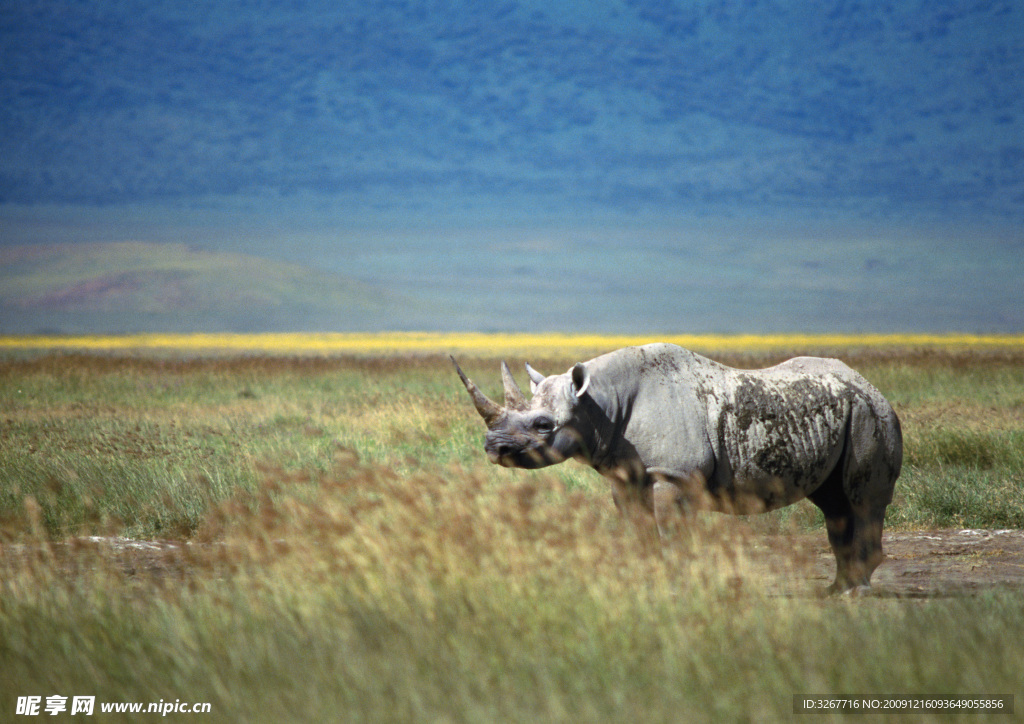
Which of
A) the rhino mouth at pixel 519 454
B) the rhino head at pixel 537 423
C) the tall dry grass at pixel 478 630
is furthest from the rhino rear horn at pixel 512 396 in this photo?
the tall dry grass at pixel 478 630

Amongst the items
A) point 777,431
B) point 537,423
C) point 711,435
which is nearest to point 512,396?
point 537,423

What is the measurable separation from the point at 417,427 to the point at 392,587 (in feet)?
32.2

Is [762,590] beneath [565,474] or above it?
above

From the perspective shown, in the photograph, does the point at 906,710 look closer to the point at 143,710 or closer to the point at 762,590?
the point at 762,590

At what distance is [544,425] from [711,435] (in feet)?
3.87

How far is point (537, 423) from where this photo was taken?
610 centimetres

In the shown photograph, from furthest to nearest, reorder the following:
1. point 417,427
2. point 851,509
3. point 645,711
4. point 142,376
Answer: point 142,376 < point 417,427 < point 851,509 < point 645,711

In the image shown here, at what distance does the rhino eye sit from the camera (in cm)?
610

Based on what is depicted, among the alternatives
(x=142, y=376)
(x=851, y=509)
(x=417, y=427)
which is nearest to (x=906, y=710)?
(x=851, y=509)

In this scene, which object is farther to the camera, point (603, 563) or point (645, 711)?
point (603, 563)

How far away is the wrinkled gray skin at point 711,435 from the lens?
243 inches

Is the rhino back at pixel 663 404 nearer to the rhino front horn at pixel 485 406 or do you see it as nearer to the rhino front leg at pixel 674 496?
the rhino front leg at pixel 674 496

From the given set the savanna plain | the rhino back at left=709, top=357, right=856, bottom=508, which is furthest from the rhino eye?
the rhino back at left=709, top=357, right=856, bottom=508

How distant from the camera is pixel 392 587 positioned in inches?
204
